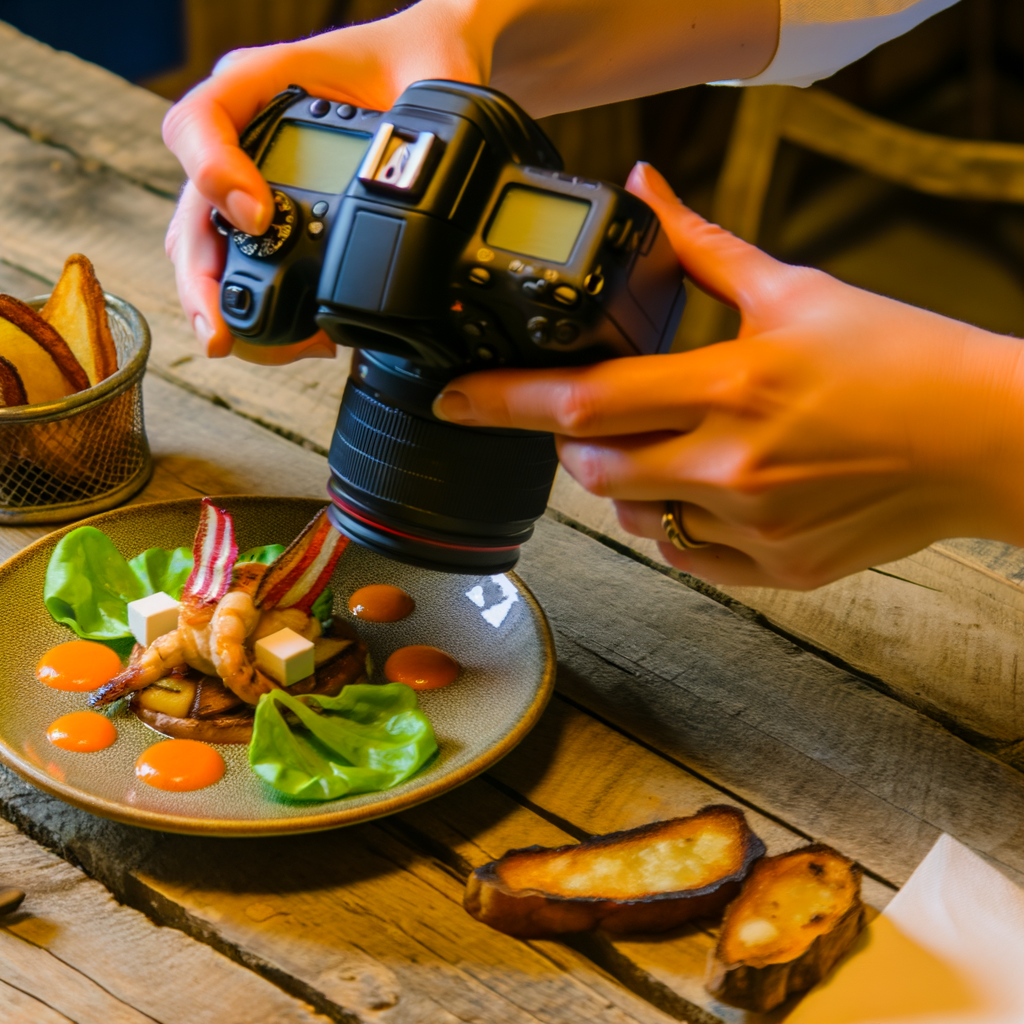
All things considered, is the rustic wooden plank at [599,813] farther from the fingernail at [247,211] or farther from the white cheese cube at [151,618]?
the fingernail at [247,211]

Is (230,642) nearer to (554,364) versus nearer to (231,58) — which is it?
(554,364)

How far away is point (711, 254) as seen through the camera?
2.58ft

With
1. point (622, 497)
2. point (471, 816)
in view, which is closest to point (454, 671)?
point (471, 816)

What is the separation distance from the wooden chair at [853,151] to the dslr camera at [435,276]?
185cm

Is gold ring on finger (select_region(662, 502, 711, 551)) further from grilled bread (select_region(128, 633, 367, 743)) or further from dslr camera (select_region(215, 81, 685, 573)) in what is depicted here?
grilled bread (select_region(128, 633, 367, 743))

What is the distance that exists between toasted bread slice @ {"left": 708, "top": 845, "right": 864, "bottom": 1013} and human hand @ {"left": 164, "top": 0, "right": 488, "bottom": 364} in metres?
0.54

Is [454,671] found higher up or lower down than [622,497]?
lower down

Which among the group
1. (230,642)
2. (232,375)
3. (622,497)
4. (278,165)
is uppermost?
(278,165)

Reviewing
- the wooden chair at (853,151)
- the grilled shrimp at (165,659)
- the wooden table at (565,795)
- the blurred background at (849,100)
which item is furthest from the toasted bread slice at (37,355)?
the blurred background at (849,100)

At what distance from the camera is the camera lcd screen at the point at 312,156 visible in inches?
30.1

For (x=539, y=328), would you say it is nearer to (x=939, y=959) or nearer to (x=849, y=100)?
(x=939, y=959)

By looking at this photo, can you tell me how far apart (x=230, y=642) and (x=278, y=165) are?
0.37m

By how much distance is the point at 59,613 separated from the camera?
3.25 ft

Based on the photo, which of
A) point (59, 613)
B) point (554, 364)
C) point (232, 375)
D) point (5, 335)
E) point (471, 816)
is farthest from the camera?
point (232, 375)
